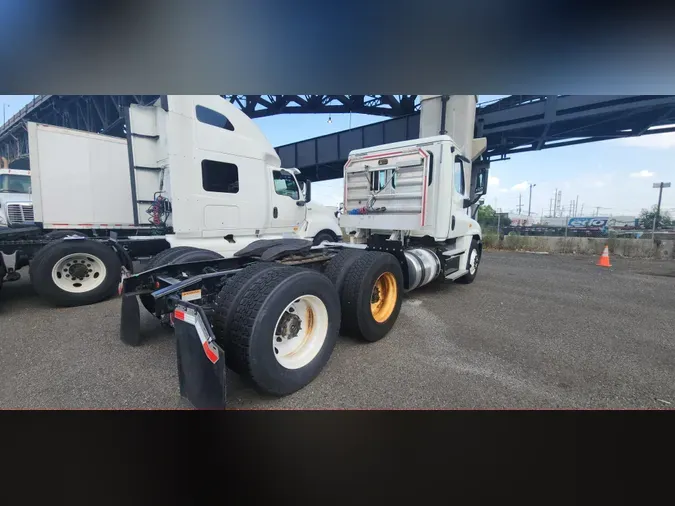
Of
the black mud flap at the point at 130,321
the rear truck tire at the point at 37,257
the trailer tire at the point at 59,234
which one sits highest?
the trailer tire at the point at 59,234

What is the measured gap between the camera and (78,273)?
4.88 meters

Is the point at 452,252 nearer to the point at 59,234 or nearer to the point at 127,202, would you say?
the point at 127,202

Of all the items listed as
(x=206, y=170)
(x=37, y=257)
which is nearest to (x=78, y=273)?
(x=37, y=257)

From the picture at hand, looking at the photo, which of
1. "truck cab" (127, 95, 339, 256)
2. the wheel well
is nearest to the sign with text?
the wheel well

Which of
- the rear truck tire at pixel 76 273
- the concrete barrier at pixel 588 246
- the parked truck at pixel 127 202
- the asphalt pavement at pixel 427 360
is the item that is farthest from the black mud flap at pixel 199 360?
the concrete barrier at pixel 588 246

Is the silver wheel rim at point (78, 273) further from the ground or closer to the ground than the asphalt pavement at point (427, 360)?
further from the ground

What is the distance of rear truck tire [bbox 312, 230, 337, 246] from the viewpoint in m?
8.63

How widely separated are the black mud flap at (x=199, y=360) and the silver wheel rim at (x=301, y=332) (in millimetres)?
636

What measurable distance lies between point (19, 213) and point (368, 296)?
9251 millimetres

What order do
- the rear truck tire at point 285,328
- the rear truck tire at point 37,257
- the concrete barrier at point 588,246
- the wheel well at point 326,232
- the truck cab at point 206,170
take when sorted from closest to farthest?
the rear truck tire at point 285,328, the rear truck tire at point 37,257, the truck cab at point 206,170, the wheel well at point 326,232, the concrete barrier at point 588,246

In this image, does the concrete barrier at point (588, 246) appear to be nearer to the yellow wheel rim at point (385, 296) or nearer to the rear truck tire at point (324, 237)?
the rear truck tire at point (324, 237)

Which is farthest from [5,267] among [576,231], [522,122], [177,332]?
[576,231]

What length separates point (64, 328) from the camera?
3.98 m

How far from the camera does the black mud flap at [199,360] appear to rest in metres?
2.03
